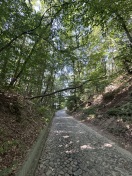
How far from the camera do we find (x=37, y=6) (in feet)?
33.3

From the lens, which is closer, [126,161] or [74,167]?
[74,167]

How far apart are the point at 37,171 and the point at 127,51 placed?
902cm

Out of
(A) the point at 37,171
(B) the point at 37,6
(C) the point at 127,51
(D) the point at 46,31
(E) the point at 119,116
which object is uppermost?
(B) the point at 37,6

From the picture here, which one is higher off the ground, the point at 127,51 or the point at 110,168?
the point at 127,51

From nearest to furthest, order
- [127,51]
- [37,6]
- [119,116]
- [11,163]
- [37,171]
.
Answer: [11,163] < [37,171] < [119,116] < [127,51] < [37,6]

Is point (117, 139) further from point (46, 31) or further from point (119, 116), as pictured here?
point (46, 31)

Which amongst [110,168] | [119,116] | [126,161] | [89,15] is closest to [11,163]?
[110,168]

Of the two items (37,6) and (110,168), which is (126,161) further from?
(37,6)

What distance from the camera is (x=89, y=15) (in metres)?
4.27

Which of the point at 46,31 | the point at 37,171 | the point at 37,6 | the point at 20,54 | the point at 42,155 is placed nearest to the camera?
the point at 37,171

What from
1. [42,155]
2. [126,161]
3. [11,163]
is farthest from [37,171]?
[126,161]

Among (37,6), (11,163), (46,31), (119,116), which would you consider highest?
(37,6)

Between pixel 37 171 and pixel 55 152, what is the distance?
1388mm

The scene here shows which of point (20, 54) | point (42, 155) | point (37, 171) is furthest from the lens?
point (20, 54)
